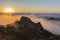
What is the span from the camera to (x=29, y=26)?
27.5 ft

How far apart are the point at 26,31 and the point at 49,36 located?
1.04 m

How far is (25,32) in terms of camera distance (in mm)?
7910

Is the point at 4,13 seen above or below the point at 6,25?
above

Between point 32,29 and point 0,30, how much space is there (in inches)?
51.3

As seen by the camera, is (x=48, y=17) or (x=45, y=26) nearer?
(x=48, y=17)

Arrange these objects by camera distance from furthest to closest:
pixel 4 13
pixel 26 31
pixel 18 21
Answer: pixel 18 21 → pixel 26 31 → pixel 4 13

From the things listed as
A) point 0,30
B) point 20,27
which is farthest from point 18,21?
point 0,30

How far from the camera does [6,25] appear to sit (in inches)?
314

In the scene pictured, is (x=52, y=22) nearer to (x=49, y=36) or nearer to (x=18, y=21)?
(x=49, y=36)

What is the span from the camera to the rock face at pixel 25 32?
25.3ft

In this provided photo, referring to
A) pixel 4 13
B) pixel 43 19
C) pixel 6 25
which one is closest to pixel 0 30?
pixel 6 25

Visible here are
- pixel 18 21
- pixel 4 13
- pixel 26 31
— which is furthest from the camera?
pixel 18 21

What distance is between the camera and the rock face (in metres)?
7.72

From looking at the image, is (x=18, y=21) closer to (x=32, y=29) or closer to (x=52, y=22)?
(x=32, y=29)
